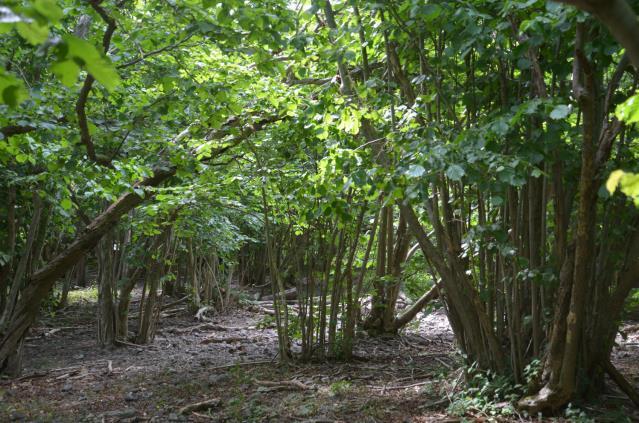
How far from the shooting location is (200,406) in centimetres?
551

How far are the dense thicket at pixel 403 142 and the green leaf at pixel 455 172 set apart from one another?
→ 0.14m

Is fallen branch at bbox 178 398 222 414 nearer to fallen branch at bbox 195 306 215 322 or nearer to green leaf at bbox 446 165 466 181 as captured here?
green leaf at bbox 446 165 466 181

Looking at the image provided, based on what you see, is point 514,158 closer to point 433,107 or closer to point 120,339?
point 433,107

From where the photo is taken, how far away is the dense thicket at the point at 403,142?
3.44 meters

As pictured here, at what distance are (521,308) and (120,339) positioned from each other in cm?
738

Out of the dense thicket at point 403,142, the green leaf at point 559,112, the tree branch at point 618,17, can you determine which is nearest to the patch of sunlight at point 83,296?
the dense thicket at point 403,142

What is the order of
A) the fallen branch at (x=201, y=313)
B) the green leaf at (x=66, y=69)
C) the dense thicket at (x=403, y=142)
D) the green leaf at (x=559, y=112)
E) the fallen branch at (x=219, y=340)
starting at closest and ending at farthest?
the green leaf at (x=66, y=69), the green leaf at (x=559, y=112), the dense thicket at (x=403, y=142), the fallen branch at (x=219, y=340), the fallen branch at (x=201, y=313)

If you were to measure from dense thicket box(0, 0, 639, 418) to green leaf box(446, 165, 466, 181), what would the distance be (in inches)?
5.3

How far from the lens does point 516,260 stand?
424cm

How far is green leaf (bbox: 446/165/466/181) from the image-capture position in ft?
10.3

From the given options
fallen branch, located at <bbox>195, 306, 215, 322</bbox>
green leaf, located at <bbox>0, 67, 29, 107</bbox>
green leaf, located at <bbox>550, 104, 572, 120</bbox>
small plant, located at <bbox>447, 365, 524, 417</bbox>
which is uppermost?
green leaf, located at <bbox>550, 104, 572, 120</bbox>

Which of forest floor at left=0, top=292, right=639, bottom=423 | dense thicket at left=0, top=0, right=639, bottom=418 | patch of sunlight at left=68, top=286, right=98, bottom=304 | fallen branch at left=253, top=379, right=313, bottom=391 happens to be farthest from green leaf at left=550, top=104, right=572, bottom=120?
patch of sunlight at left=68, top=286, right=98, bottom=304

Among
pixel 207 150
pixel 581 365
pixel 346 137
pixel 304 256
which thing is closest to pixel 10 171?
pixel 207 150

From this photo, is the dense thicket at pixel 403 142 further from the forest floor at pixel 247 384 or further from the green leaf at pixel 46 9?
the forest floor at pixel 247 384
